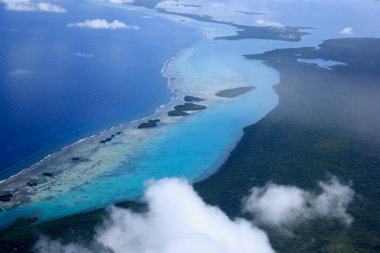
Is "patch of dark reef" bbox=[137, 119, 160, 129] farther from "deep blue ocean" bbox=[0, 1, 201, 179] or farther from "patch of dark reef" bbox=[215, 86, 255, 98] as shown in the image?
"patch of dark reef" bbox=[215, 86, 255, 98]

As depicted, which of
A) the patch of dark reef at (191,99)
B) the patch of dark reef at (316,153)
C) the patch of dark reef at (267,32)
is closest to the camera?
the patch of dark reef at (316,153)

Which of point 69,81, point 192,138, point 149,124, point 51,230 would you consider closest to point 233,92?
point 149,124

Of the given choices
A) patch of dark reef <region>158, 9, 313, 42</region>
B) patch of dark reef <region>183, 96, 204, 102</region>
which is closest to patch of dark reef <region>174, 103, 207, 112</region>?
patch of dark reef <region>183, 96, 204, 102</region>

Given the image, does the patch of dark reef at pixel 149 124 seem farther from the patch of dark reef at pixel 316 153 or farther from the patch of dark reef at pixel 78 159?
the patch of dark reef at pixel 316 153

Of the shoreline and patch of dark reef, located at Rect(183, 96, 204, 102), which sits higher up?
patch of dark reef, located at Rect(183, 96, 204, 102)

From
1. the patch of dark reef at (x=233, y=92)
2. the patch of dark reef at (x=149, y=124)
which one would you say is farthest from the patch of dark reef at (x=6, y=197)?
the patch of dark reef at (x=233, y=92)

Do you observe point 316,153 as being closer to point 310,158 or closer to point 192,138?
point 310,158
